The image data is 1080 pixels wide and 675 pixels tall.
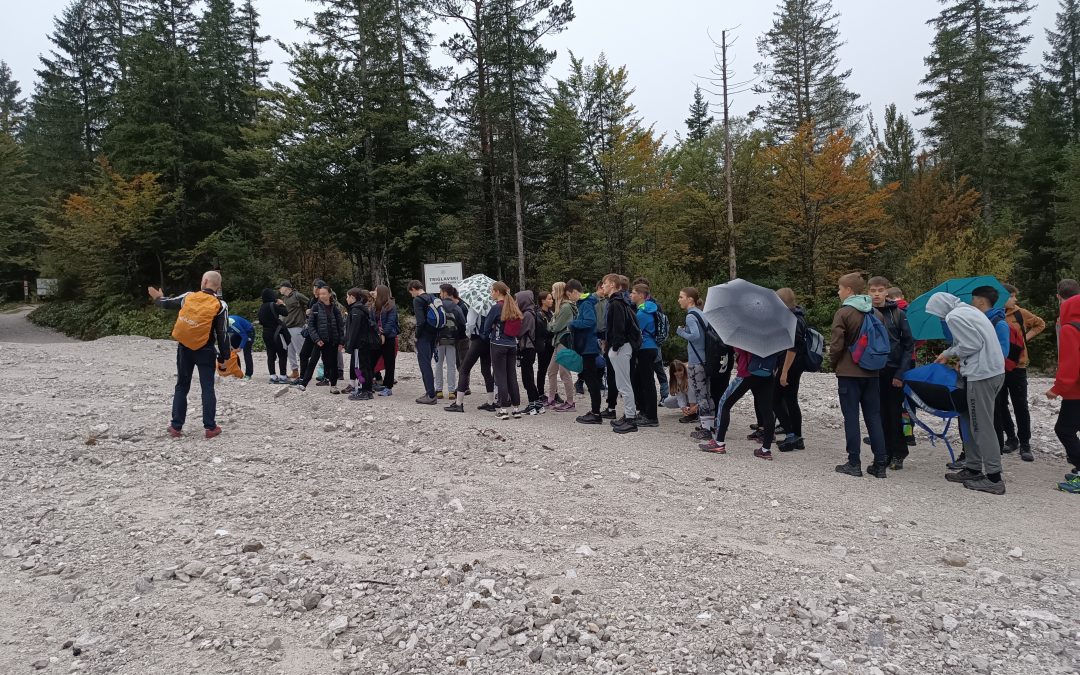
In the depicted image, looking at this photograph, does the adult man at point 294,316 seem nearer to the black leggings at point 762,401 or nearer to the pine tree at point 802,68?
the black leggings at point 762,401

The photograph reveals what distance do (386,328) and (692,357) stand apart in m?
5.18

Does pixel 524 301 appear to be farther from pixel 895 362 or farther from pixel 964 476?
pixel 964 476

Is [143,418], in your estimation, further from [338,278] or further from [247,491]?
[338,278]

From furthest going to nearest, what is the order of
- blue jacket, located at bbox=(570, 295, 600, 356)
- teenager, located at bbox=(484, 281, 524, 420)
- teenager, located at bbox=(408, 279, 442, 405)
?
1. teenager, located at bbox=(408, 279, 442, 405)
2. teenager, located at bbox=(484, 281, 524, 420)
3. blue jacket, located at bbox=(570, 295, 600, 356)

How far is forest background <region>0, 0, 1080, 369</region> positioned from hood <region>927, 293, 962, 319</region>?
542 inches

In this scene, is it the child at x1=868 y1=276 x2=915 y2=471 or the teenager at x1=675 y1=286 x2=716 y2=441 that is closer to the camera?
the child at x1=868 y1=276 x2=915 y2=471

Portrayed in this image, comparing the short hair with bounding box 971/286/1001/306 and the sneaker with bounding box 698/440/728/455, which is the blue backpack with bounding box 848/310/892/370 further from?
the sneaker with bounding box 698/440/728/455

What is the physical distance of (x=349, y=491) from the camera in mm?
5816

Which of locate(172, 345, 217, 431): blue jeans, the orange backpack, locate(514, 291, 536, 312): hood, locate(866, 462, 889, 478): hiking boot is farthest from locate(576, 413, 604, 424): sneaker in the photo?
the orange backpack

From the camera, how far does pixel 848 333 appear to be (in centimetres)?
646

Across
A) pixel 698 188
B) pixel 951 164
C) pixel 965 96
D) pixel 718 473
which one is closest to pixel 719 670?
pixel 718 473

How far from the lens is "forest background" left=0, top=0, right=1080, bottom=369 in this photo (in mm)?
25656

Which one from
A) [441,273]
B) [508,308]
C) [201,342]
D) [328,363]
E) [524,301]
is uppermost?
[441,273]

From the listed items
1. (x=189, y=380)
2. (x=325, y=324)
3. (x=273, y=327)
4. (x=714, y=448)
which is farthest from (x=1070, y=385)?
(x=273, y=327)
